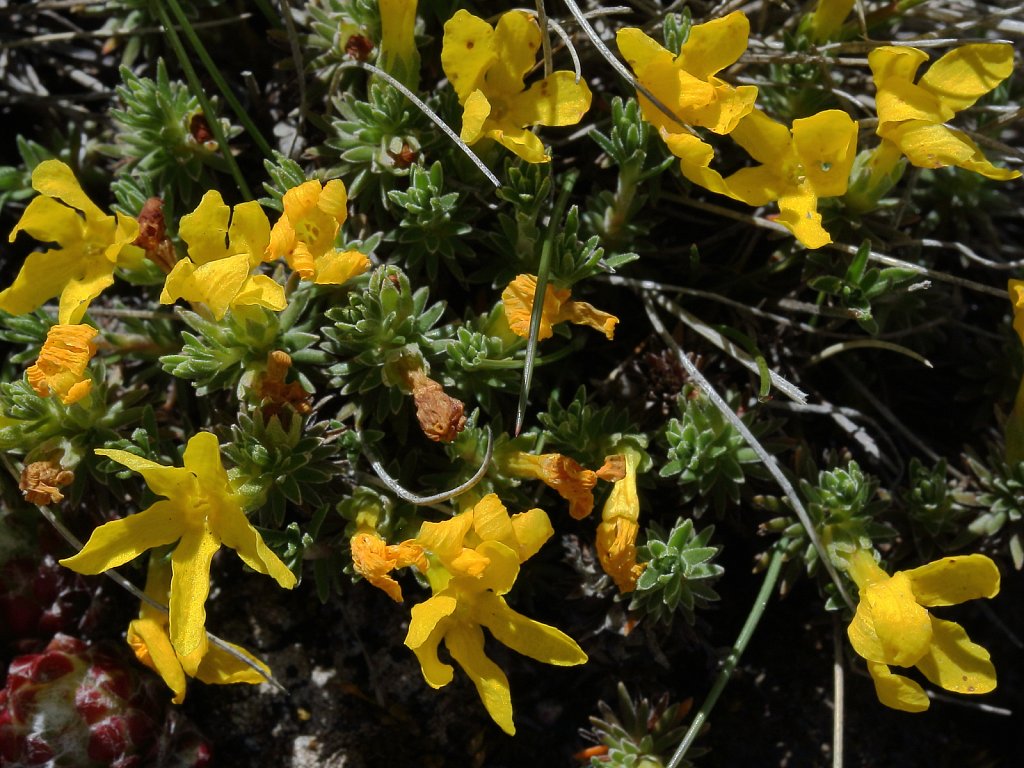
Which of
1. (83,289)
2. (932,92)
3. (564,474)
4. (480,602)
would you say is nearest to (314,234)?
(83,289)

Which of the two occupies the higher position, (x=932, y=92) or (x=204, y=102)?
(x=932, y=92)

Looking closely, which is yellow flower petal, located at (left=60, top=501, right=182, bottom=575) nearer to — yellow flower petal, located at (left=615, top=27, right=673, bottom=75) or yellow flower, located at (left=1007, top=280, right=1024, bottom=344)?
yellow flower petal, located at (left=615, top=27, right=673, bottom=75)

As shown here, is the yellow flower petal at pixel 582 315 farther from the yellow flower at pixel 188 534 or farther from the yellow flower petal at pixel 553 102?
the yellow flower at pixel 188 534

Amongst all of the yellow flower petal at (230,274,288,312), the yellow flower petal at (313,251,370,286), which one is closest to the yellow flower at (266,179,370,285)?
the yellow flower petal at (313,251,370,286)

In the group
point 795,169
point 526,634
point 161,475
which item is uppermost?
point 795,169

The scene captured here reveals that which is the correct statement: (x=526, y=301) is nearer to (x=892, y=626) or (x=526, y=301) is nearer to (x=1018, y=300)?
(x=892, y=626)

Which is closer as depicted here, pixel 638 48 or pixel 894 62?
pixel 638 48

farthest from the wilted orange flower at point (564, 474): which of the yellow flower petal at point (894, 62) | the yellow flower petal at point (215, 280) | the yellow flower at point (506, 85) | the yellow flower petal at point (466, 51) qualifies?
the yellow flower petal at point (894, 62)
